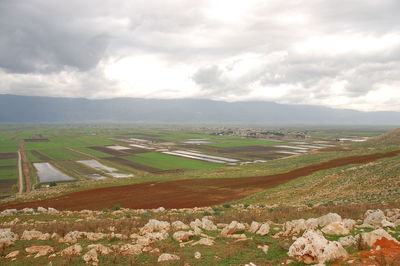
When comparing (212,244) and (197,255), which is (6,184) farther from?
(197,255)

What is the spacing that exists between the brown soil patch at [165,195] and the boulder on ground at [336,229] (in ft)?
65.9

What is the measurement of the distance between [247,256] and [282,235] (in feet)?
12.0

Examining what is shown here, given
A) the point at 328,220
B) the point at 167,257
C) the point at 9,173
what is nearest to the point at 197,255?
the point at 167,257

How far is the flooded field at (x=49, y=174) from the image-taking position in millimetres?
73875

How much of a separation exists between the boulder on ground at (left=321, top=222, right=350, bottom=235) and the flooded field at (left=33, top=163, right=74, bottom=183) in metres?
75.2

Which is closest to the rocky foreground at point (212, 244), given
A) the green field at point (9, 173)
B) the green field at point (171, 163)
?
the green field at point (171, 163)

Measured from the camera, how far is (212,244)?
45.3 ft

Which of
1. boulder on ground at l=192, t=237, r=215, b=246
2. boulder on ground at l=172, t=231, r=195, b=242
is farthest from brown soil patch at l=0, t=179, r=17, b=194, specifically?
boulder on ground at l=192, t=237, r=215, b=246

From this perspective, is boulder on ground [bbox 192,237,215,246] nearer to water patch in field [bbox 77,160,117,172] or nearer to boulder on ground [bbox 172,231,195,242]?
boulder on ground [bbox 172,231,195,242]

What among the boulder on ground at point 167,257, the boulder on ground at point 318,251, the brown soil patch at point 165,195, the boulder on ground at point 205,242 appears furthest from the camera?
the brown soil patch at point 165,195

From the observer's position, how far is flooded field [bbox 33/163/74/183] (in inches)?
2908

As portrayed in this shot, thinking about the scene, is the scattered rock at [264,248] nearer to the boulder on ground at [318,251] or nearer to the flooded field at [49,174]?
the boulder on ground at [318,251]

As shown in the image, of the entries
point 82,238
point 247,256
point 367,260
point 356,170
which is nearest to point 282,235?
point 247,256

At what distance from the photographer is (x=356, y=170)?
39500 mm
